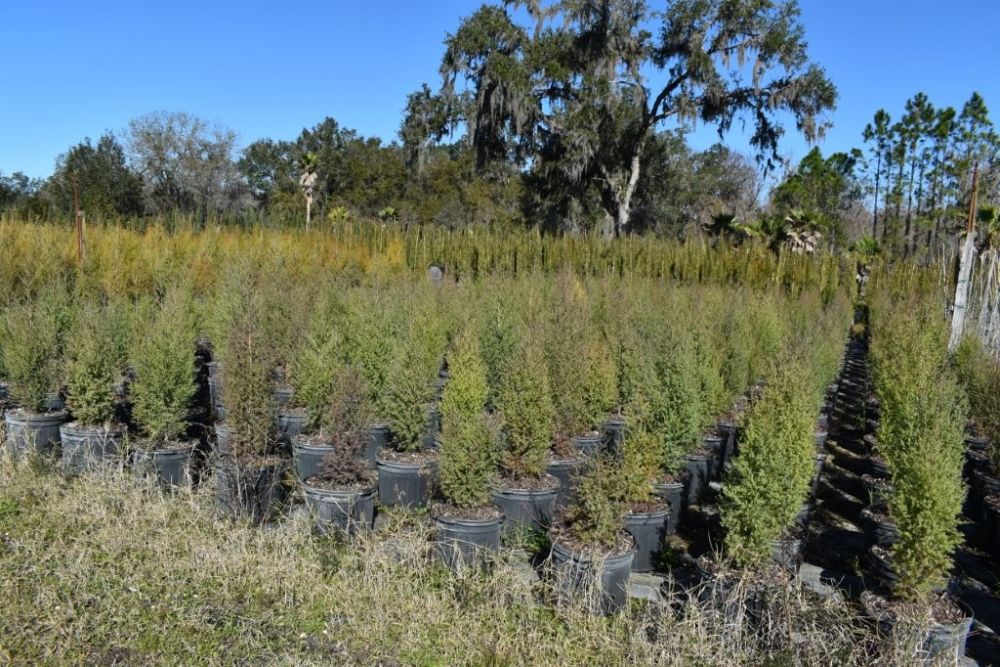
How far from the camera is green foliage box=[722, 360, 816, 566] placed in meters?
3.40

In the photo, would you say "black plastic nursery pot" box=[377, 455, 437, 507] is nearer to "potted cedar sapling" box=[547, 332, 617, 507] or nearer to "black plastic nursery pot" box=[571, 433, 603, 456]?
"potted cedar sapling" box=[547, 332, 617, 507]

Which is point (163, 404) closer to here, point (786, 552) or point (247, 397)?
point (247, 397)

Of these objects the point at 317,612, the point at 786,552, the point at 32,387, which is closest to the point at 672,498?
the point at 786,552

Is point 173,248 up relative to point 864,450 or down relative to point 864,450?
up

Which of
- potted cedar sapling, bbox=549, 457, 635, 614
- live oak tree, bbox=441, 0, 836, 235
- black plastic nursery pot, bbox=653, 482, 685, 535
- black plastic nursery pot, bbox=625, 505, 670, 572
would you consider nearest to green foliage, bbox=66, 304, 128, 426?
potted cedar sapling, bbox=549, 457, 635, 614

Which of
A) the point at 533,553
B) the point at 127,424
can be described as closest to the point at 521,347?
the point at 533,553

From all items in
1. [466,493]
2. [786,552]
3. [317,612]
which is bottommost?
[317,612]

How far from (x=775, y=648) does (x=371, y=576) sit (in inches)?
71.9

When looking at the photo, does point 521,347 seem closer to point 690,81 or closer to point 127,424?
point 127,424

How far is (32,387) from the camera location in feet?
18.0

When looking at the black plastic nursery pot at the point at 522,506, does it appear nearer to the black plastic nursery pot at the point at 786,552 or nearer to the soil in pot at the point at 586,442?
the soil in pot at the point at 586,442

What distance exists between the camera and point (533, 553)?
4.41m

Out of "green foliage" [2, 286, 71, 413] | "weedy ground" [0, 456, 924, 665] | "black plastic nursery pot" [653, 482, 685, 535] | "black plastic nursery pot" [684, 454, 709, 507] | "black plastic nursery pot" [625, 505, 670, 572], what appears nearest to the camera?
"weedy ground" [0, 456, 924, 665]

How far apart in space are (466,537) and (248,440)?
169 centimetres
